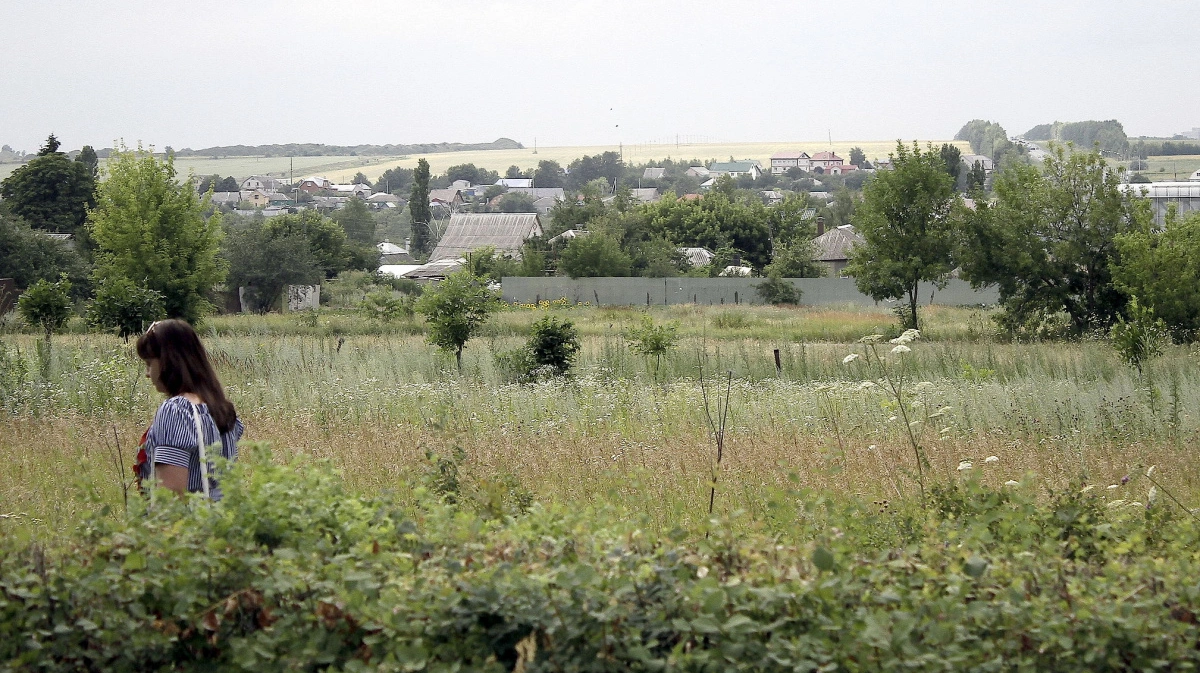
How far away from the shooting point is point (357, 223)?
313 feet

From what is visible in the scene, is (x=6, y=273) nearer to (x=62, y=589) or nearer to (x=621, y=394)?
(x=621, y=394)

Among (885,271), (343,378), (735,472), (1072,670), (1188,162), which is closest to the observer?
(1072,670)

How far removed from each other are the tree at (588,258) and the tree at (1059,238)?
2315cm

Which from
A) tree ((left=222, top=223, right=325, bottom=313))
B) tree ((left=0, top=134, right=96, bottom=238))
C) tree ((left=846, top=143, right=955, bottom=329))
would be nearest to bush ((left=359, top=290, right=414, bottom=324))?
tree ((left=846, top=143, right=955, bottom=329))

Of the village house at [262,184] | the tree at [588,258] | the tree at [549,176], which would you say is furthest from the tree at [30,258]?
the tree at [549,176]

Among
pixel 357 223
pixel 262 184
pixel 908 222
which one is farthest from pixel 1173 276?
pixel 262 184

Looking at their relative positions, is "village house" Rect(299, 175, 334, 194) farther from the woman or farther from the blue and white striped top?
the blue and white striped top

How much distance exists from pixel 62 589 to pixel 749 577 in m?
1.84

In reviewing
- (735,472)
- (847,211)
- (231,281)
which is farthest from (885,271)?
(847,211)

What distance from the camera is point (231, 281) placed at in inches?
1987

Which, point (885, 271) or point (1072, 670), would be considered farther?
point (885, 271)

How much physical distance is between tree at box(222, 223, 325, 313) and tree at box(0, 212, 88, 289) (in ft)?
22.9

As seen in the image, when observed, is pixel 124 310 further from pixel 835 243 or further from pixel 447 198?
pixel 447 198

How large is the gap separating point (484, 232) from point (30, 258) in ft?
150
